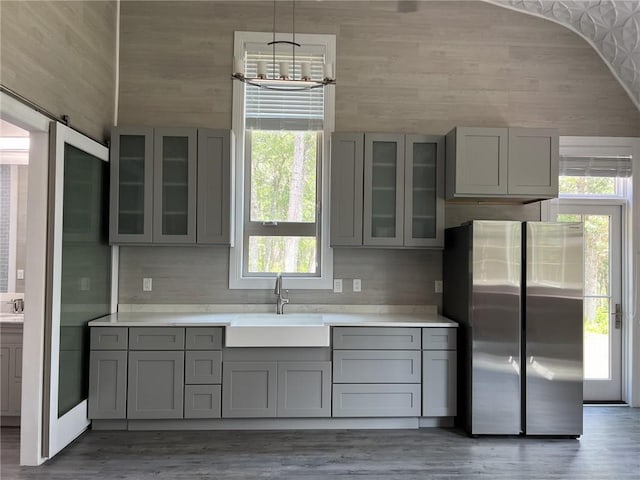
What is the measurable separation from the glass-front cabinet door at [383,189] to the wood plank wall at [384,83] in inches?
12.2

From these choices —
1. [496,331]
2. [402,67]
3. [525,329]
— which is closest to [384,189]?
[402,67]

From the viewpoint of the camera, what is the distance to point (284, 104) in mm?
4051

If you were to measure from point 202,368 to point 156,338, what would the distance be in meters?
0.40

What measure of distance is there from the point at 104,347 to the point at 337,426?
1830mm

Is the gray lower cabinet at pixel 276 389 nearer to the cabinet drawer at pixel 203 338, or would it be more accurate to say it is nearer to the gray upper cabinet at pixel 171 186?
the cabinet drawer at pixel 203 338

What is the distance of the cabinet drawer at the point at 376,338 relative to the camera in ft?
11.2

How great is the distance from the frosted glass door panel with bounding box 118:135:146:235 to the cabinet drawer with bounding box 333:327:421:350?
179 centimetres

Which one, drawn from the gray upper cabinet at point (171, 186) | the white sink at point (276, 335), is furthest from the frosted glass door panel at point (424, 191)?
the gray upper cabinet at point (171, 186)

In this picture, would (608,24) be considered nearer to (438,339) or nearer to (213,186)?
(438,339)

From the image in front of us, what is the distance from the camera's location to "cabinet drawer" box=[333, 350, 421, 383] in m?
3.42

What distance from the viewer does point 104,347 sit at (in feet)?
10.9

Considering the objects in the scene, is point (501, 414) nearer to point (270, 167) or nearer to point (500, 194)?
point (500, 194)

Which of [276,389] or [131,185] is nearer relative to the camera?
[276,389]

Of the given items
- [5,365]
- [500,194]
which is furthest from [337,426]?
[5,365]
